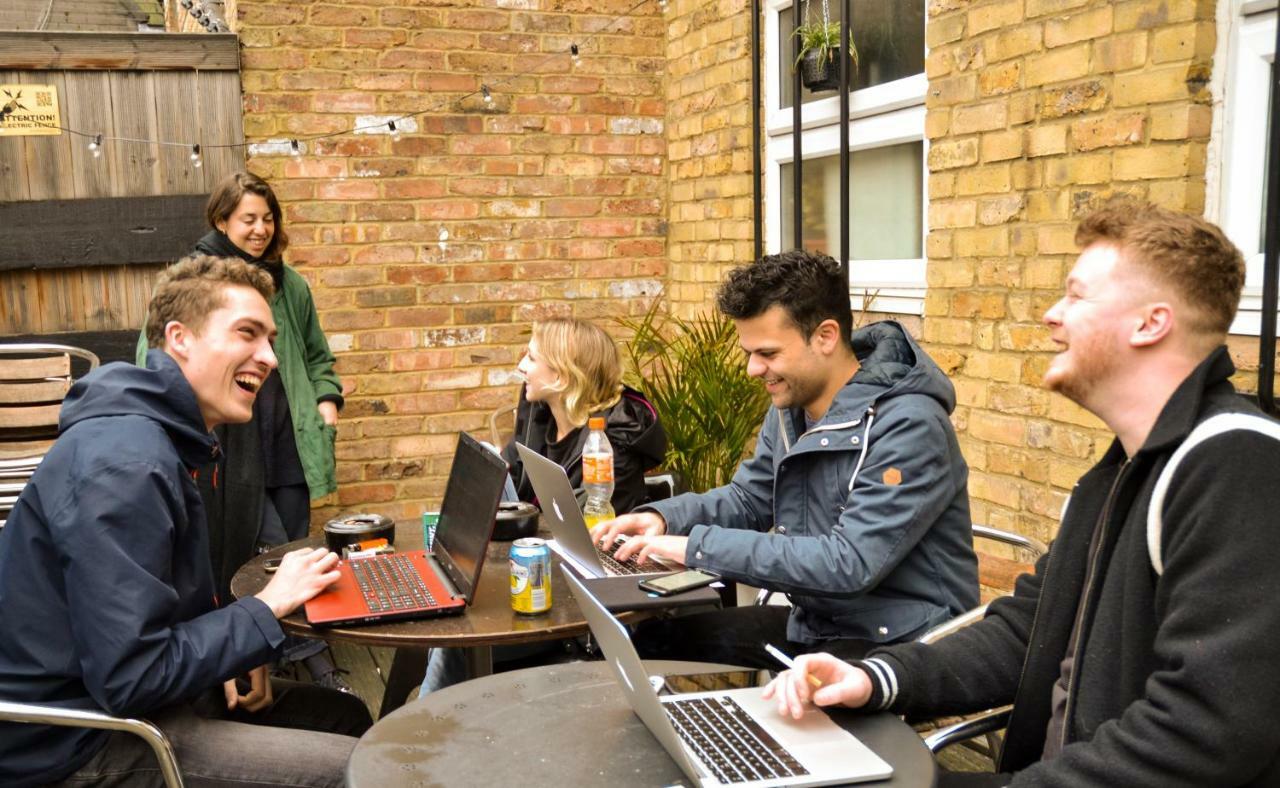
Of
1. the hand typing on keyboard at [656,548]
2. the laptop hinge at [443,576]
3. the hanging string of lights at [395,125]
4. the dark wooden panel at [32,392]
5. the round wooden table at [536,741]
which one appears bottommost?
the laptop hinge at [443,576]

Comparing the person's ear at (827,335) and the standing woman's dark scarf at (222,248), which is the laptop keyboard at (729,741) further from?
→ the standing woman's dark scarf at (222,248)

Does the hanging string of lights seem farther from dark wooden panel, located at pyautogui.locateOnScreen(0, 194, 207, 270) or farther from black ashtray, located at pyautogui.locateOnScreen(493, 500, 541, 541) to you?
black ashtray, located at pyautogui.locateOnScreen(493, 500, 541, 541)

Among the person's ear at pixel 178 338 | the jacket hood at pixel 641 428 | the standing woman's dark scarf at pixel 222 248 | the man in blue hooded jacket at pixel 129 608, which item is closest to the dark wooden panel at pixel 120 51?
the standing woman's dark scarf at pixel 222 248

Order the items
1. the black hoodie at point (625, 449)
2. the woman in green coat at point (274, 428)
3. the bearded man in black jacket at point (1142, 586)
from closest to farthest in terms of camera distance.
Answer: the bearded man in black jacket at point (1142, 586)
the black hoodie at point (625, 449)
the woman in green coat at point (274, 428)

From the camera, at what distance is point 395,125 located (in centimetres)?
525

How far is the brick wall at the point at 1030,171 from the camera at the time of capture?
3.02 metres

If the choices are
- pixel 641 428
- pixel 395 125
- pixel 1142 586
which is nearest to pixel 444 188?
pixel 395 125

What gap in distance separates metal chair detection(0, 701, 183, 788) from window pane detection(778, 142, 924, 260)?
3129 millimetres

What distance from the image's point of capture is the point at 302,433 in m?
4.31

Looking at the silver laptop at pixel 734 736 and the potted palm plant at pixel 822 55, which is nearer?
the silver laptop at pixel 734 736

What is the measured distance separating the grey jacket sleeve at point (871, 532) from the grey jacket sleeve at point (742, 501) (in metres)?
0.44

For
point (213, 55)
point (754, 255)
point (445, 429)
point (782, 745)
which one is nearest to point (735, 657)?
point (782, 745)

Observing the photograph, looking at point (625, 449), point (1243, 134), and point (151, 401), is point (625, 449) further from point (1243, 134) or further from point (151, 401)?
point (1243, 134)

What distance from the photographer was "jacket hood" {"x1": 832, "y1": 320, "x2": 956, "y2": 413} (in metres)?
2.53
